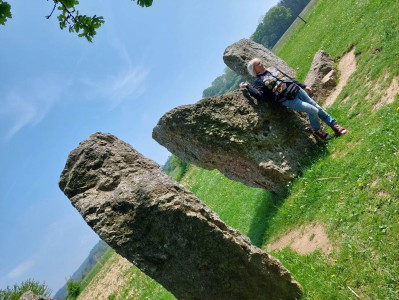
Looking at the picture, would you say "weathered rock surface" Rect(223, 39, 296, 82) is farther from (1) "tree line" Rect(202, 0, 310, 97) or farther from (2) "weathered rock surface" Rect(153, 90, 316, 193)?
(1) "tree line" Rect(202, 0, 310, 97)

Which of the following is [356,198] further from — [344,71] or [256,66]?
[344,71]

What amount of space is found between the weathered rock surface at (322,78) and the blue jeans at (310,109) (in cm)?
518

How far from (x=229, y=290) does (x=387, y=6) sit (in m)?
17.2

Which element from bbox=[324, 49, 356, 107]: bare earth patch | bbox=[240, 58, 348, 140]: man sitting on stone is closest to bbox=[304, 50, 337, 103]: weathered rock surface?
bbox=[324, 49, 356, 107]: bare earth patch

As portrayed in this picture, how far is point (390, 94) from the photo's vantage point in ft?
41.4

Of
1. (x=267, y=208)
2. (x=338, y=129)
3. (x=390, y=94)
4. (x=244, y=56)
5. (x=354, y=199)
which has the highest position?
(x=244, y=56)

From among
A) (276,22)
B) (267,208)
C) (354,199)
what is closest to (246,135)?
(267,208)

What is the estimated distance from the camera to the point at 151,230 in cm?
821

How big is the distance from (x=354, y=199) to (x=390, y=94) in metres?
4.77

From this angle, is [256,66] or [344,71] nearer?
[256,66]

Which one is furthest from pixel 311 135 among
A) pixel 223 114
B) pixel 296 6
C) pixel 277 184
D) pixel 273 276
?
pixel 296 6

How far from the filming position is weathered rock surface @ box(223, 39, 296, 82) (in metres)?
22.0

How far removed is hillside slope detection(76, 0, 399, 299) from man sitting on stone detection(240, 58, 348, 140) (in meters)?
0.72

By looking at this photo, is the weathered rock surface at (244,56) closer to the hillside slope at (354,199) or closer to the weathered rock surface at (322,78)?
the weathered rock surface at (322,78)
